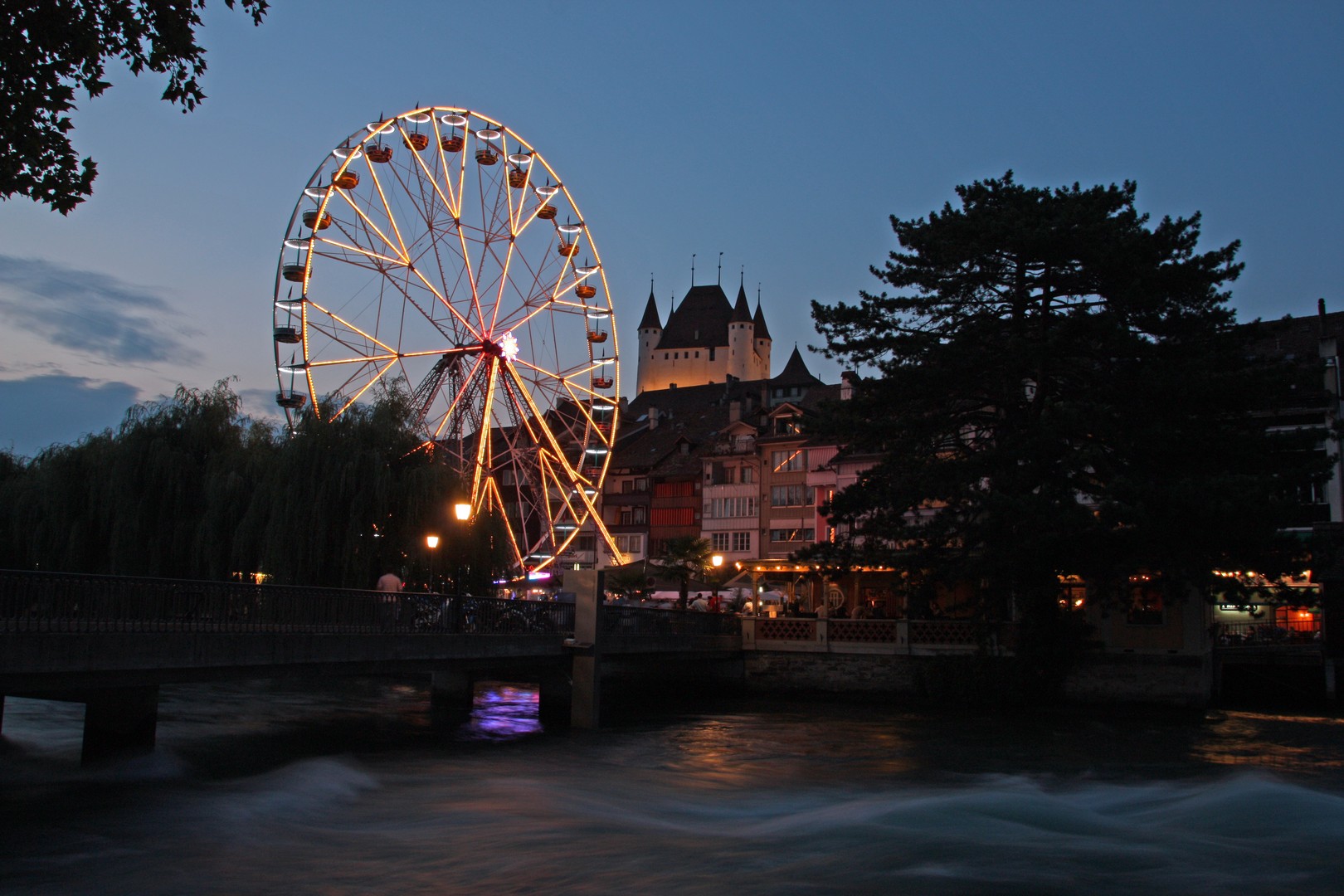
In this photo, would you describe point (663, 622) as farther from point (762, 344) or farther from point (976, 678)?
point (762, 344)

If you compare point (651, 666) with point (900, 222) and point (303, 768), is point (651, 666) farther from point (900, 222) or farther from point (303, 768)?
point (303, 768)

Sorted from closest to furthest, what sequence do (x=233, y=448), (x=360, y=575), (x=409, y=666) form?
(x=409, y=666)
(x=360, y=575)
(x=233, y=448)

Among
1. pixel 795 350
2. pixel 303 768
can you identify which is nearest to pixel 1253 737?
pixel 303 768

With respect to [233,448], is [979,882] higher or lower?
lower

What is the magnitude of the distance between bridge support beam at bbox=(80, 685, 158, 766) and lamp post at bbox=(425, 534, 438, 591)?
1078 cm

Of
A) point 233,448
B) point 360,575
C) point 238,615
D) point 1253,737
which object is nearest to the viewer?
point 238,615

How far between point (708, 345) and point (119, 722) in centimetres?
14415

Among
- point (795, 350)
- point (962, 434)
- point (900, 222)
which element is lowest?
point (962, 434)

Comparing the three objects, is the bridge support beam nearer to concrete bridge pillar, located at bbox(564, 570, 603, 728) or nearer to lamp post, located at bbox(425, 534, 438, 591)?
concrete bridge pillar, located at bbox(564, 570, 603, 728)

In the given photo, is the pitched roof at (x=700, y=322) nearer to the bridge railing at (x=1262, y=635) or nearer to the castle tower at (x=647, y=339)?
the castle tower at (x=647, y=339)

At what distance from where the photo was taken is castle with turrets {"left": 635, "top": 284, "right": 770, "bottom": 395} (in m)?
164

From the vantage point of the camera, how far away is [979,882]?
13141 mm

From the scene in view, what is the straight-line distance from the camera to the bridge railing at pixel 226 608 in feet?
55.1

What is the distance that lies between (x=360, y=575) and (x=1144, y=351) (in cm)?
2204
